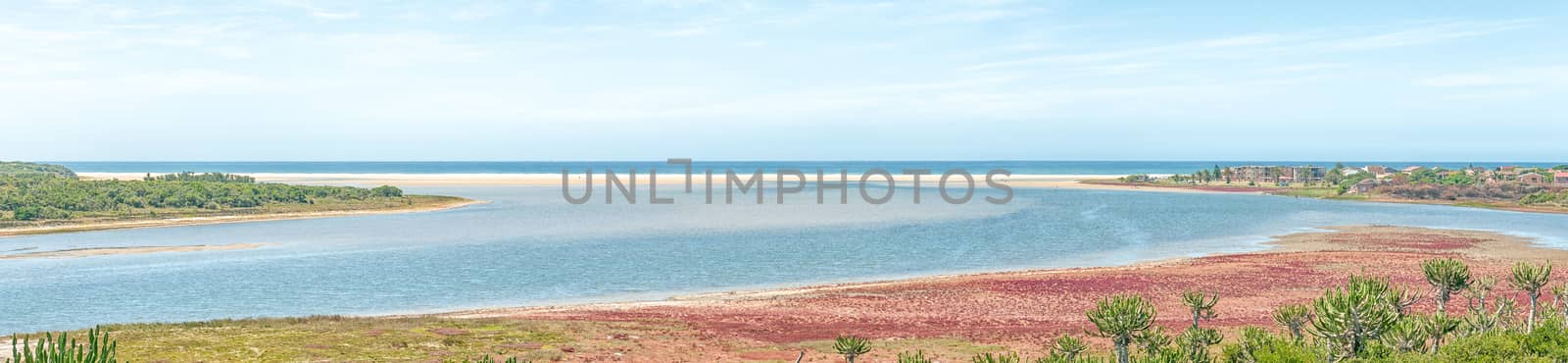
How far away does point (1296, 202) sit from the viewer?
11888cm

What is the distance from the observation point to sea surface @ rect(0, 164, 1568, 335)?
131ft

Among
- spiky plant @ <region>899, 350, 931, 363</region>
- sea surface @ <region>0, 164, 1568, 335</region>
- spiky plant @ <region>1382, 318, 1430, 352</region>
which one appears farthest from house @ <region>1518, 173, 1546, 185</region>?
spiky plant @ <region>899, 350, 931, 363</region>

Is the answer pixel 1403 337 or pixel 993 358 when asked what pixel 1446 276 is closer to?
pixel 1403 337

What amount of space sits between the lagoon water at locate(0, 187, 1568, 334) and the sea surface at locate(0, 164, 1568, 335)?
0.46 feet

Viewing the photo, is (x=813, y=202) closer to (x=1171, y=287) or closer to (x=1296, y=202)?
(x=1296, y=202)

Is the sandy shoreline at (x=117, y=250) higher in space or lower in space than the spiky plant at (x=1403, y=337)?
lower

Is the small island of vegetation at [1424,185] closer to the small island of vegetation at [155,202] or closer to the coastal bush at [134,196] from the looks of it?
the small island of vegetation at [155,202]

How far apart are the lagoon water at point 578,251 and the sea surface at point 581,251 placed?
0.14 metres

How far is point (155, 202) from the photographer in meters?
89.8

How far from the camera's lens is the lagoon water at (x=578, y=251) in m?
39.8

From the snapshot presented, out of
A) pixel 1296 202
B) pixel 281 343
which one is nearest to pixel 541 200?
pixel 1296 202

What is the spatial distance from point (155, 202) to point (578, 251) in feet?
178

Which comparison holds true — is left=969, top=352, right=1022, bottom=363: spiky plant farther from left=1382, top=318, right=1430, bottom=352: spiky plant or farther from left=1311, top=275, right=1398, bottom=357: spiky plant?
left=1382, top=318, right=1430, bottom=352: spiky plant

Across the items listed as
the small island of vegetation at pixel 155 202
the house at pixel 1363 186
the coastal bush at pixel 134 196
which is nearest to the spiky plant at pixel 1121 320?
the small island of vegetation at pixel 155 202
